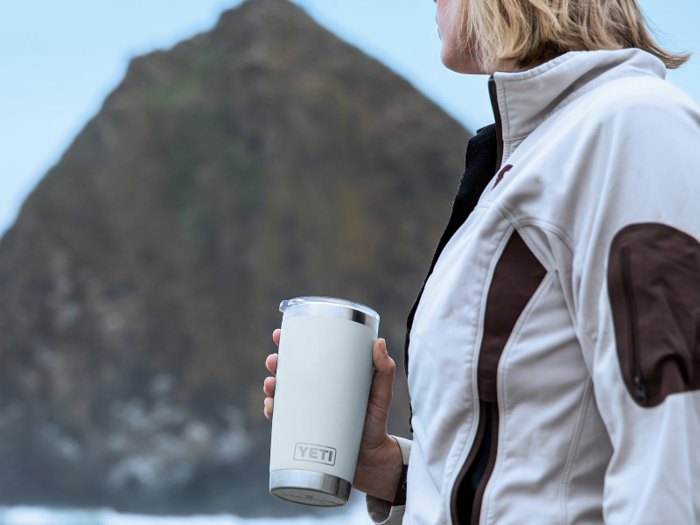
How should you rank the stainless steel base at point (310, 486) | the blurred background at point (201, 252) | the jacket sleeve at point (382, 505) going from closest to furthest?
1. the stainless steel base at point (310, 486)
2. the jacket sleeve at point (382, 505)
3. the blurred background at point (201, 252)

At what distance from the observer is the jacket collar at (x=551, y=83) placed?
0.54 metres

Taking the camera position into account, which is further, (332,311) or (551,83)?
(332,311)

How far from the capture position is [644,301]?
42 centimetres

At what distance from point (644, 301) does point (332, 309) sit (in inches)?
12.3

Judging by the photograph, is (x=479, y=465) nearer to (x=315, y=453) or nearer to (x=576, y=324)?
(x=576, y=324)

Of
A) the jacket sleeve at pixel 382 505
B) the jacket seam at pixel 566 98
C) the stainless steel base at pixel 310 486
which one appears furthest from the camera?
the jacket sleeve at pixel 382 505

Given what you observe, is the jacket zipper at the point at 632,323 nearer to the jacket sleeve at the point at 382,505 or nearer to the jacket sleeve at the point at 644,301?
the jacket sleeve at the point at 644,301

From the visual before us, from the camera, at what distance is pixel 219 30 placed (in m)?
17.0

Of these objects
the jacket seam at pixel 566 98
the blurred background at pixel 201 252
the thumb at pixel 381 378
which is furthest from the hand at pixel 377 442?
the blurred background at pixel 201 252

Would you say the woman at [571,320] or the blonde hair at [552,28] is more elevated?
the blonde hair at [552,28]

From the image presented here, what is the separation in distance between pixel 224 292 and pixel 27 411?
13.4ft

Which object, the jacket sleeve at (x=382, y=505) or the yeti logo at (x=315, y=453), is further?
the jacket sleeve at (x=382, y=505)

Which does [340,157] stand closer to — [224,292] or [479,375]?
[224,292]

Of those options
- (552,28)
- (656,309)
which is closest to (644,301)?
(656,309)
